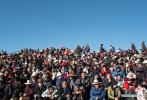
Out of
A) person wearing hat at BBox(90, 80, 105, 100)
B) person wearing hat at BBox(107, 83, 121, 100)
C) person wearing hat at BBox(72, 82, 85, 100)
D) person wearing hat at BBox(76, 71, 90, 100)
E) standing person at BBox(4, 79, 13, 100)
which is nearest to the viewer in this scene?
person wearing hat at BBox(90, 80, 105, 100)

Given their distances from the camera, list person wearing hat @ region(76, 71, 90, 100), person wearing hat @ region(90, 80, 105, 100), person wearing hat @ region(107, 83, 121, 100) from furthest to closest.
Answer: person wearing hat @ region(76, 71, 90, 100) → person wearing hat @ region(107, 83, 121, 100) → person wearing hat @ region(90, 80, 105, 100)

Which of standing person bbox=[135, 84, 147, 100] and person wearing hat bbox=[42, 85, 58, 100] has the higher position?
person wearing hat bbox=[42, 85, 58, 100]

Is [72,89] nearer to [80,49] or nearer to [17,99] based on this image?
[17,99]

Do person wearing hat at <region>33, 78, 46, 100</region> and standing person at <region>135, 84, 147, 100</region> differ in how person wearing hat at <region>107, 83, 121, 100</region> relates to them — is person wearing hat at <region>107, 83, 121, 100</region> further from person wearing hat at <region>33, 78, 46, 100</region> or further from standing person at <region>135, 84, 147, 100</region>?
person wearing hat at <region>33, 78, 46, 100</region>

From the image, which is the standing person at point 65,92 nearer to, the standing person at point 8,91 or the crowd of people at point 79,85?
the crowd of people at point 79,85

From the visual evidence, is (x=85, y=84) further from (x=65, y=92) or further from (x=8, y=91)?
(x=8, y=91)

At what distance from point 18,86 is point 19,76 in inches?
130

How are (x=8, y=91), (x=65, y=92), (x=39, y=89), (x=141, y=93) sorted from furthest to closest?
(x=8, y=91) < (x=39, y=89) < (x=65, y=92) < (x=141, y=93)

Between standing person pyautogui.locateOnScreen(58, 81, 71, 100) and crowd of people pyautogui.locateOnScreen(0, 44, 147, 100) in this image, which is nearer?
crowd of people pyautogui.locateOnScreen(0, 44, 147, 100)

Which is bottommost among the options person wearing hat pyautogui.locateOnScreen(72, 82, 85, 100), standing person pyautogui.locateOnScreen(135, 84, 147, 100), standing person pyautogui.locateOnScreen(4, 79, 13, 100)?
standing person pyautogui.locateOnScreen(135, 84, 147, 100)

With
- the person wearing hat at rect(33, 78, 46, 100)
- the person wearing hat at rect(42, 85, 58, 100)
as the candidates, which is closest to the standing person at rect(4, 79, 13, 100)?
the person wearing hat at rect(33, 78, 46, 100)

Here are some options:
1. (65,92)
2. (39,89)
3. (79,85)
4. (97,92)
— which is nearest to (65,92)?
(65,92)

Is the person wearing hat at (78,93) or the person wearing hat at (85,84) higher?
the person wearing hat at (85,84)

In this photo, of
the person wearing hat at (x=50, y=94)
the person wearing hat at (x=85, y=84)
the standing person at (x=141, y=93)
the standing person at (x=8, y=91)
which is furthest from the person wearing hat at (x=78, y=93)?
the standing person at (x=8, y=91)
